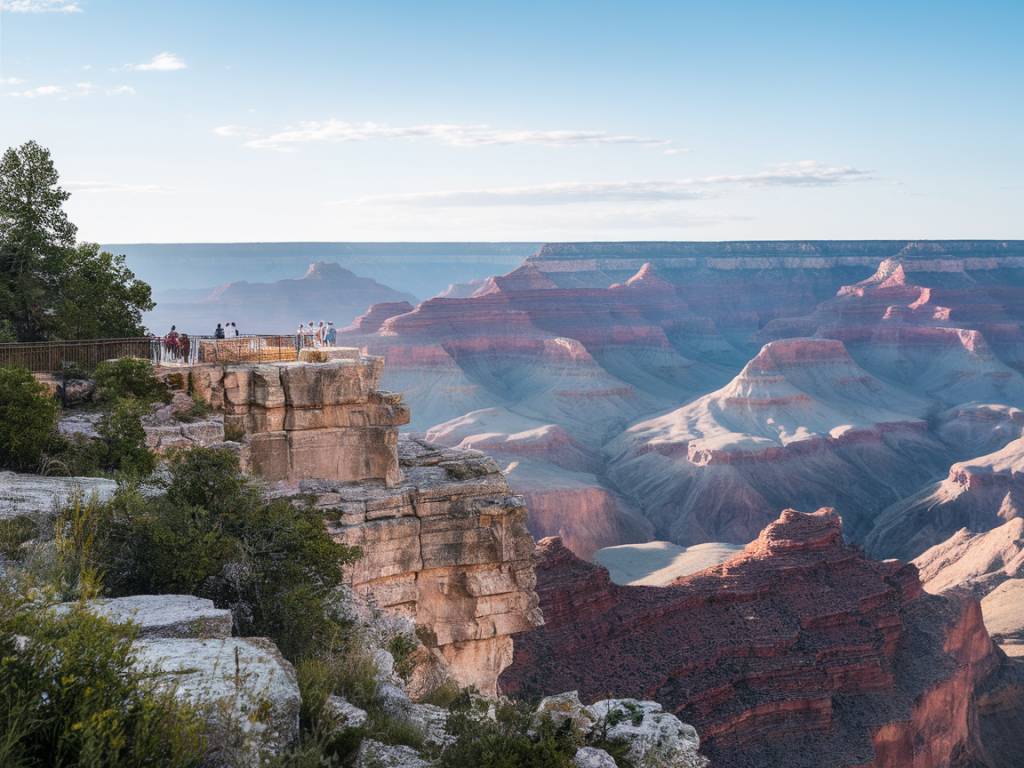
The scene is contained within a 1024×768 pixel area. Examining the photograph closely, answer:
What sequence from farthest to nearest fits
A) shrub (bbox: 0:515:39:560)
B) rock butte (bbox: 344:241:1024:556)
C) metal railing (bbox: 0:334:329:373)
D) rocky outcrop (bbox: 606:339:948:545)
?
rock butte (bbox: 344:241:1024:556) < rocky outcrop (bbox: 606:339:948:545) < metal railing (bbox: 0:334:329:373) < shrub (bbox: 0:515:39:560)

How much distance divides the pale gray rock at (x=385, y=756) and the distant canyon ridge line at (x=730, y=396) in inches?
2871

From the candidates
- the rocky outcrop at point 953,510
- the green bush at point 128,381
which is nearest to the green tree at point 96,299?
the green bush at point 128,381

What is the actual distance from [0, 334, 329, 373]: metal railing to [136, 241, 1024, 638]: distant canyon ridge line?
189ft

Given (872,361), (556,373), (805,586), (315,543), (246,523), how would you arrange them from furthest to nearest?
(872,361) < (556,373) < (805,586) < (315,543) < (246,523)

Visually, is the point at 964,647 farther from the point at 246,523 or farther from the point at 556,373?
the point at 556,373

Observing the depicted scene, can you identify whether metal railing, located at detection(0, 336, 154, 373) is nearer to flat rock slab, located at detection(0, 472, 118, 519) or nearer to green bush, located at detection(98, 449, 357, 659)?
flat rock slab, located at detection(0, 472, 118, 519)

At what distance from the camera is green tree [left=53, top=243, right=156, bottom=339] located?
82.7ft

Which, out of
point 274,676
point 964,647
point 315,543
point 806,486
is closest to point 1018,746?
point 964,647

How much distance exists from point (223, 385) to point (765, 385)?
4268 inches

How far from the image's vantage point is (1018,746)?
47125 mm

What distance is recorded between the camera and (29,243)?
26234mm

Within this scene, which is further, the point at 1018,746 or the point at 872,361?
the point at 872,361

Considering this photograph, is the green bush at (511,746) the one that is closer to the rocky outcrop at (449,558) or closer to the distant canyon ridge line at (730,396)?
the rocky outcrop at (449,558)

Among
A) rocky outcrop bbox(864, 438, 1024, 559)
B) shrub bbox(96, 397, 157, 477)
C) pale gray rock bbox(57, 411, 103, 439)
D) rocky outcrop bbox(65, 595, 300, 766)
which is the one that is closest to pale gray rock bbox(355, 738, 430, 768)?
rocky outcrop bbox(65, 595, 300, 766)
